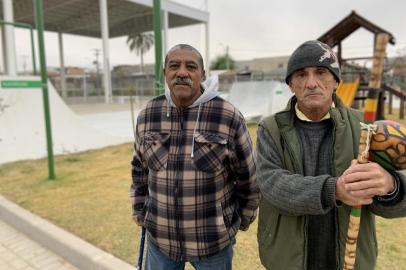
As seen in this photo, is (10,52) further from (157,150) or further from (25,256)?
(157,150)

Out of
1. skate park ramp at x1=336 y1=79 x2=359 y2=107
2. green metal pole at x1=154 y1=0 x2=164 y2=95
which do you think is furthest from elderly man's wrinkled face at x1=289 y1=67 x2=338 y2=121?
skate park ramp at x1=336 y1=79 x2=359 y2=107

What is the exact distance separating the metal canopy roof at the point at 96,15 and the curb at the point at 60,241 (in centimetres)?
2028

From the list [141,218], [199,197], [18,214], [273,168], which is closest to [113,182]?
[18,214]

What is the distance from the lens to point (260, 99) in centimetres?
1340

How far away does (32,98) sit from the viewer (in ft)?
25.6

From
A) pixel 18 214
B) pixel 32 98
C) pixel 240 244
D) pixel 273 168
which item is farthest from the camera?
pixel 32 98

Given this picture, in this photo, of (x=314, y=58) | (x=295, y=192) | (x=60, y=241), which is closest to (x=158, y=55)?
(x=60, y=241)

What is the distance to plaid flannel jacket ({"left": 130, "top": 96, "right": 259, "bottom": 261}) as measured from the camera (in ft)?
5.95

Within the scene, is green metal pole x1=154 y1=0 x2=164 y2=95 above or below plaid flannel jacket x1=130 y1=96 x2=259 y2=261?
above

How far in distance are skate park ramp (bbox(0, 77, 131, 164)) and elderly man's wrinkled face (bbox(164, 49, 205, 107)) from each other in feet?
20.2

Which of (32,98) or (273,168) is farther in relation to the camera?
(32,98)

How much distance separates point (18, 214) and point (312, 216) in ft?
13.2

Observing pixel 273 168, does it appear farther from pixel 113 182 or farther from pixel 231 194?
pixel 113 182

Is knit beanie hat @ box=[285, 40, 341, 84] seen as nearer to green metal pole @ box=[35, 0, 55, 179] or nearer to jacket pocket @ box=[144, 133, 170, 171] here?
jacket pocket @ box=[144, 133, 170, 171]
